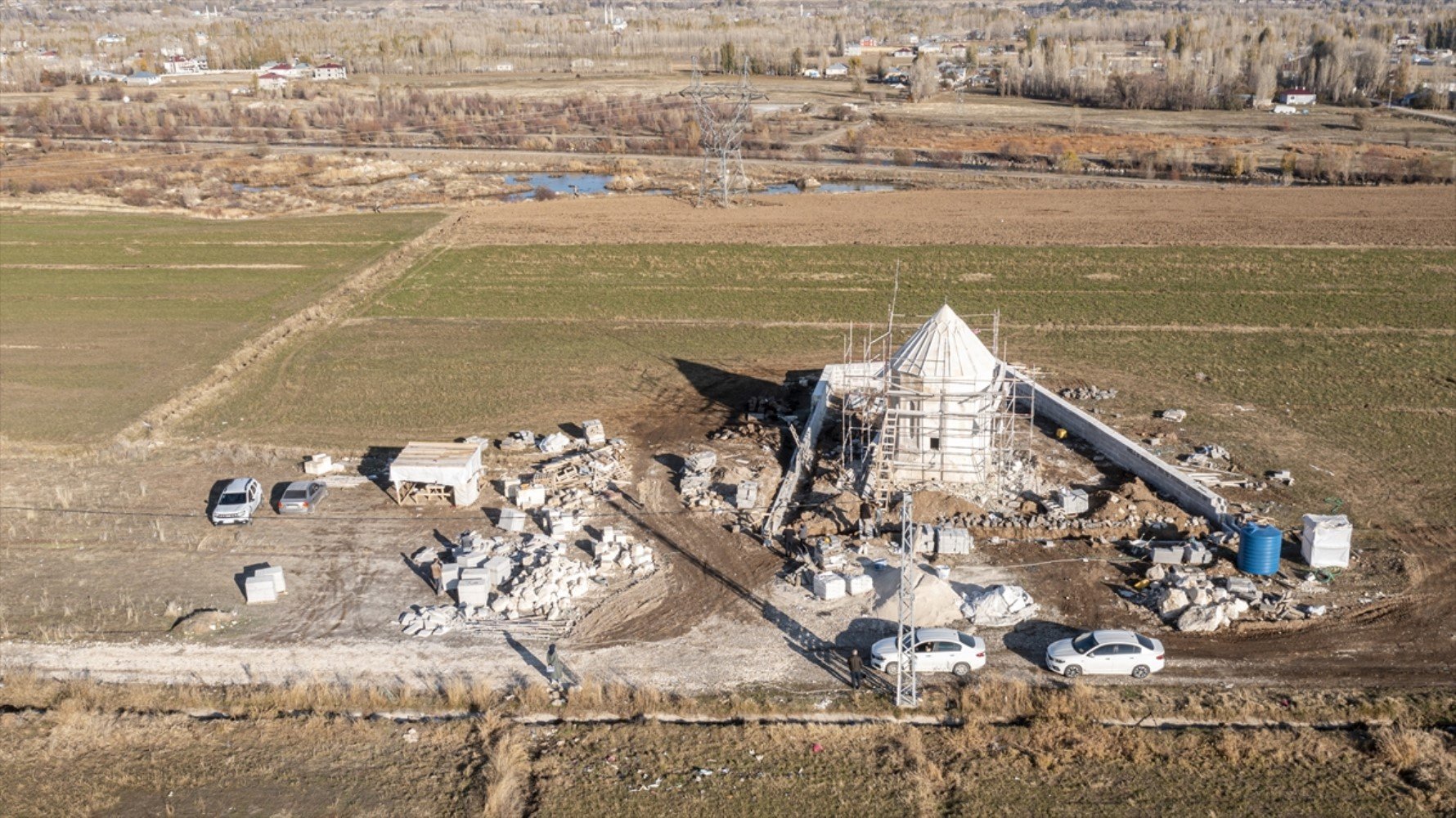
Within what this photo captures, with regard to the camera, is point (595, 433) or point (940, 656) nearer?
point (940, 656)

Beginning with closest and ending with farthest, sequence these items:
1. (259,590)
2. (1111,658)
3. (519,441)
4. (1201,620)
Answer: (1111,658), (1201,620), (259,590), (519,441)

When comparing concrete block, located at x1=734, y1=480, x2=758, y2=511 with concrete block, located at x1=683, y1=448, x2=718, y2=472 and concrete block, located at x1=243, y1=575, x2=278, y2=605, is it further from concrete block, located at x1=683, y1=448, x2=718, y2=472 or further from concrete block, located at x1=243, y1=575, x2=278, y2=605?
concrete block, located at x1=243, y1=575, x2=278, y2=605

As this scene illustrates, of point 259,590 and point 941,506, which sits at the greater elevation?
point 941,506

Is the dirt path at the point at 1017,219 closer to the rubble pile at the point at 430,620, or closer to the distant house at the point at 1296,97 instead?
the rubble pile at the point at 430,620

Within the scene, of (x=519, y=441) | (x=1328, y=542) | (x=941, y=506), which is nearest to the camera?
(x=1328, y=542)

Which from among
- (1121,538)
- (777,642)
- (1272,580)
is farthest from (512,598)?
(1272,580)

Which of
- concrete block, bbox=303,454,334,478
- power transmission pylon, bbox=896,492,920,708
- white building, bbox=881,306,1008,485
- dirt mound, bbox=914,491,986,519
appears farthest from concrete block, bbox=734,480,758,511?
concrete block, bbox=303,454,334,478

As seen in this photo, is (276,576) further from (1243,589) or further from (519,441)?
(1243,589)

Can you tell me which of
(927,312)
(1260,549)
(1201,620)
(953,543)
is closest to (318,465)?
(953,543)
